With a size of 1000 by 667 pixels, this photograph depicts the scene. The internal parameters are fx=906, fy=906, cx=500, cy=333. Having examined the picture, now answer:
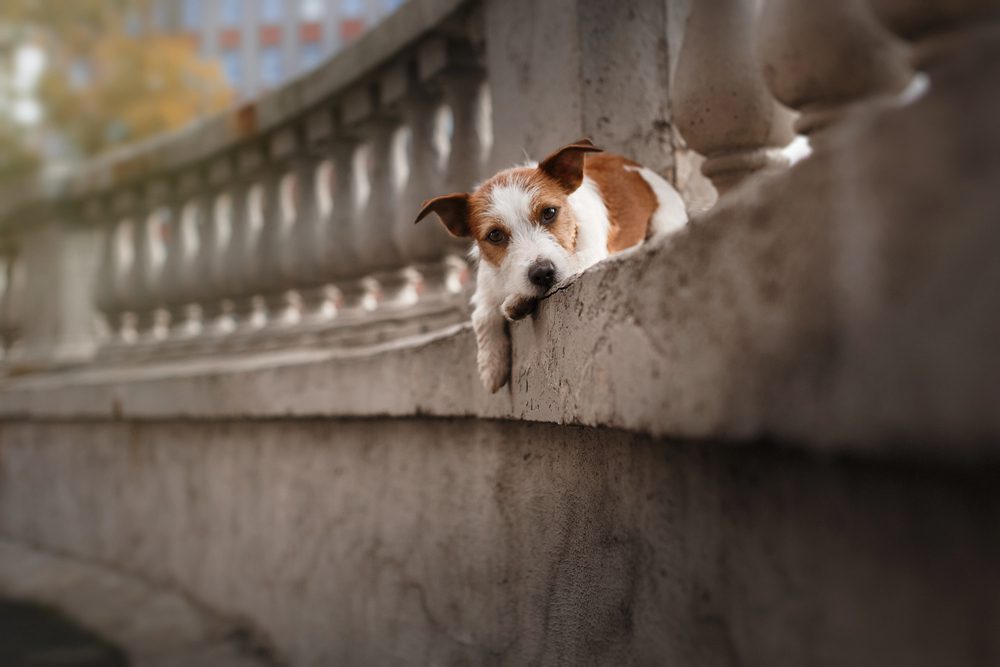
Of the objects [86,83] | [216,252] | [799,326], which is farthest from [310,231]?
[86,83]

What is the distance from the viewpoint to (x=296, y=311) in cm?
414

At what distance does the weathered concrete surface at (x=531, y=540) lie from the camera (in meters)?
0.92

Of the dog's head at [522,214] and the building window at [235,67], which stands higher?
the building window at [235,67]

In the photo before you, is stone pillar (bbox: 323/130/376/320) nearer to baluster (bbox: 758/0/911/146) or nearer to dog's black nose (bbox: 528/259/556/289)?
dog's black nose (bbox: 528/259/556/289)

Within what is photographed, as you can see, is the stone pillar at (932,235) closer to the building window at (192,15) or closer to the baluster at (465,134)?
the baluster at (465,134)

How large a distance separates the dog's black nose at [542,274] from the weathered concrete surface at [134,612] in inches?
77.9

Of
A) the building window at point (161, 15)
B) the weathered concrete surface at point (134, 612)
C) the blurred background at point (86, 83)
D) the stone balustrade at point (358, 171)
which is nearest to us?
the stone balustrade at point (358, 171)

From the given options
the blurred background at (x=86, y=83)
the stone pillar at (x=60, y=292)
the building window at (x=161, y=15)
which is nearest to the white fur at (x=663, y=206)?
the stone pillar at (x=60, y=292)

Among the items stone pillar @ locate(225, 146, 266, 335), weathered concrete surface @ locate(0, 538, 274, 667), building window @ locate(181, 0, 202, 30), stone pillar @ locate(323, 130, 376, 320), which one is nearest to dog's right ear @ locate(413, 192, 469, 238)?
stone pillar @ locate(323, 130, 376, 320)

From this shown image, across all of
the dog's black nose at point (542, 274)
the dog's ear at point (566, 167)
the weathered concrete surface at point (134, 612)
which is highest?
the dog's ear at point (566, 167)

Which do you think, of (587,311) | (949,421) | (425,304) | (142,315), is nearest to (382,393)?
(425,304)

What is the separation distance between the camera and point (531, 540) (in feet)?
6.88

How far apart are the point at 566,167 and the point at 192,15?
5003 cm

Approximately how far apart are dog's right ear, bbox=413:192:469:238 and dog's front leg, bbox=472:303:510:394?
1.41 feet
